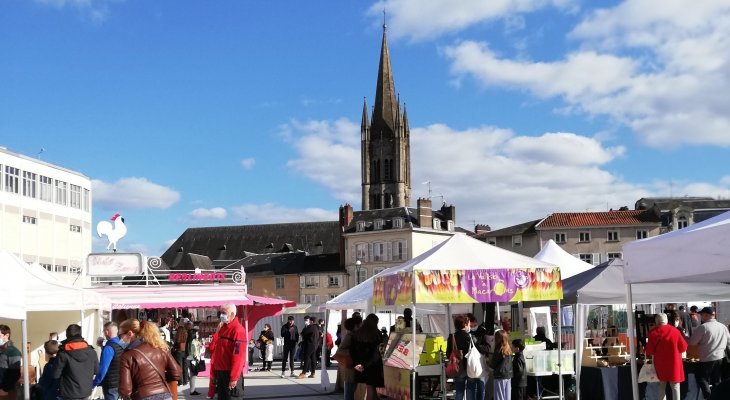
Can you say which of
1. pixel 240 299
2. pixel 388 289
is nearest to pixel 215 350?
pixel 388 289

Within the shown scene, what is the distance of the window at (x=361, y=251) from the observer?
87.1 meters

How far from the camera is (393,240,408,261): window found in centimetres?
8506

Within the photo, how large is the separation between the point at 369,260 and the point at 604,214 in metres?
22.9

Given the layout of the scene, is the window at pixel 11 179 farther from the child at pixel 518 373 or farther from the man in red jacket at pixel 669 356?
the man in red jacket at pixel 669 356

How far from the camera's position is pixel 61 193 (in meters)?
52.8

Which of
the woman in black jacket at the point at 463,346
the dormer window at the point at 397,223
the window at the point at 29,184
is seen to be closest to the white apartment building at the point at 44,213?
the window at the point at 29,184

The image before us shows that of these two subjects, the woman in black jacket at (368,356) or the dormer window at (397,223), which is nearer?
the woman in black jacket at (368,356)

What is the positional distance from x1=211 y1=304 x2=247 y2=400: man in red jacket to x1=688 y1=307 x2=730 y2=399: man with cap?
651 centimetres

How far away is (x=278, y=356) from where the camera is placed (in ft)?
120

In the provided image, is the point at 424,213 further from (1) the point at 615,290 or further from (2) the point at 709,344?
(2) the point at 709,344

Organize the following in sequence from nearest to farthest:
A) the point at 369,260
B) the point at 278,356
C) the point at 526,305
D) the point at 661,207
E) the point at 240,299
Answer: the point at 526,305, the point at 240,299, the point at 278,356, the point at 661,207, the point at 369,260

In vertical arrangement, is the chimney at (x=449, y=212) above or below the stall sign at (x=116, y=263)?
above

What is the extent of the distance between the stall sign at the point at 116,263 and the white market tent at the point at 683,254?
21.0 m

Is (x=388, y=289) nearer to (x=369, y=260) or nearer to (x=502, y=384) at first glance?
(x=502, y=384)
